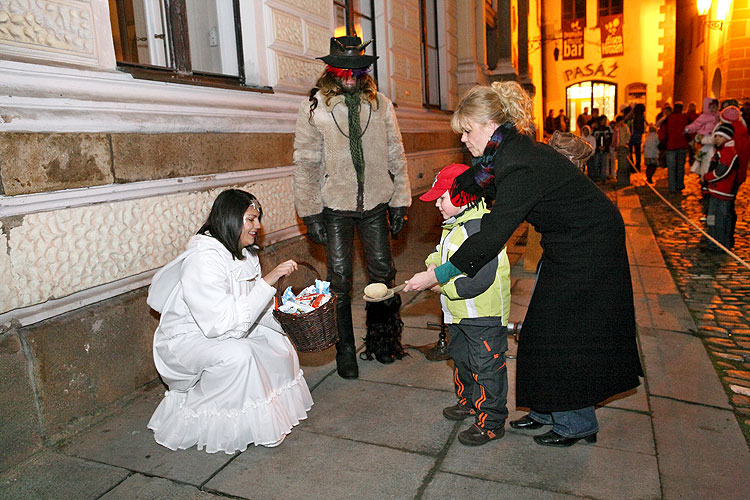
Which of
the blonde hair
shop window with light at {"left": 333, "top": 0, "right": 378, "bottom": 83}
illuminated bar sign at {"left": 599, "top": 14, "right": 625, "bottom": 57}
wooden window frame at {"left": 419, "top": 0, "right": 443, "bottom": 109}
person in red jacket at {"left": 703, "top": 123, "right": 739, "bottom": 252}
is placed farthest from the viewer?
illuminated bar sign at {"left": 599, "top": 14, "right": 625, "bottom": 57}

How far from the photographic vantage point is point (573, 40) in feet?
101

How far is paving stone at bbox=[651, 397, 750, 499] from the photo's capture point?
8.38ft

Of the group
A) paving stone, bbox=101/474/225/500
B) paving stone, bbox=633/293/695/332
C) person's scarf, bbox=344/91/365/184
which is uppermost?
person's scarf, bbox=344/91/365/184

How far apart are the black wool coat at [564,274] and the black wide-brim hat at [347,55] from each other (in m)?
1.47

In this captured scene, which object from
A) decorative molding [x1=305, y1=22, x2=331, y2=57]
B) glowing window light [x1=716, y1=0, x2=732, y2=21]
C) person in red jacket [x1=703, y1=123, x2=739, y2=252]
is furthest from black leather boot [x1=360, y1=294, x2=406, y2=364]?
glowing window light [x1=716, y1=0, x2=732, y2=21]

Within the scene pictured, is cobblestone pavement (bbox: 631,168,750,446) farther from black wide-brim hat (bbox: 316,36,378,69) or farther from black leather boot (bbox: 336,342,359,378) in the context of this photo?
black wide-brim hat (bbox: 316,36,378,69)

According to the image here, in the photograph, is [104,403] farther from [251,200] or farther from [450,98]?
[450,98]

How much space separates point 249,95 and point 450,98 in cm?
640

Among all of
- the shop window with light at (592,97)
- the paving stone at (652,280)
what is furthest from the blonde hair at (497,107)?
the shop window with light at (592,97)

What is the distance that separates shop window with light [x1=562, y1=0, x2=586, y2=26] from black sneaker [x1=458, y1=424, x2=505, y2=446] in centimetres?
3218

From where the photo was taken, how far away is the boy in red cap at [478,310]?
2.85 meters

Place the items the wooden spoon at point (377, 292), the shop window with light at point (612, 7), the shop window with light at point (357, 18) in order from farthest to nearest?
the shop window with light at point (612, 7) → the shop window with light at point (357, 18) → the wooden spoon at point (377, 292)

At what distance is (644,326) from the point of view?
4.75 m

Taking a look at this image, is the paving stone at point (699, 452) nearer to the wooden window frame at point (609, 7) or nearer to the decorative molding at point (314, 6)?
the decorative molding at point (314, 6)
